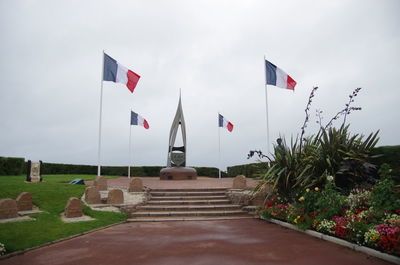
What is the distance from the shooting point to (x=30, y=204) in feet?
23.8

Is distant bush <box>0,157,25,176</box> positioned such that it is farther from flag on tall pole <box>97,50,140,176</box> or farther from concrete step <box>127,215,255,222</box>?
concrete step <box>127,215,255,222</box>

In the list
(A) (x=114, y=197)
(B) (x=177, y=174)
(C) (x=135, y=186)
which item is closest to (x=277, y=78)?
(C) (x=135, y=186)

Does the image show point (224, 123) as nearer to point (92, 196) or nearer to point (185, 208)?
point (185, 208)

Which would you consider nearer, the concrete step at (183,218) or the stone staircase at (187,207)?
the concrete step at (183,218)

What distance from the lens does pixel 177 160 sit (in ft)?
58.5

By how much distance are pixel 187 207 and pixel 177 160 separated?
898 cm

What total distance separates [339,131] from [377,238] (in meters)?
3.80

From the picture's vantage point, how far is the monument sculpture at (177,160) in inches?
668

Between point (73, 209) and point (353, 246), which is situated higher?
point (73, 209)

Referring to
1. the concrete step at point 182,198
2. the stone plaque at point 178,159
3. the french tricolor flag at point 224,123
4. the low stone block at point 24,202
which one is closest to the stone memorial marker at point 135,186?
the concrete step at point 182,198

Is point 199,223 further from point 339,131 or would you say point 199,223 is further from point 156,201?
point 339,131

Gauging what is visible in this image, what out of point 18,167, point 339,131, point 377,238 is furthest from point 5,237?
point 18,167

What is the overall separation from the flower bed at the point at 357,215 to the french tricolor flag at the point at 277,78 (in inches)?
263

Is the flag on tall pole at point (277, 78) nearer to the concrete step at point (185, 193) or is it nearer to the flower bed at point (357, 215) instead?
the concrete step at point (185, 193)
